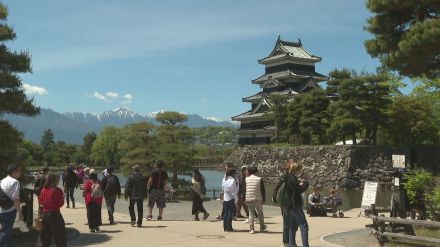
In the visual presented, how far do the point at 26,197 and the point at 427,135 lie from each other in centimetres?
3104

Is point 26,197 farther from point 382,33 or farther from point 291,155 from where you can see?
point 291,155

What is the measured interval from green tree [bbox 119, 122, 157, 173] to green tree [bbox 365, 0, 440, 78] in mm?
19783

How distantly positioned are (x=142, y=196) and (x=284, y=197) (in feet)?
15.1

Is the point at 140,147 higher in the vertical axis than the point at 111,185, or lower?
higher

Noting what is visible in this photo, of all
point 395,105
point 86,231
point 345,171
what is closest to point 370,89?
point 395,105

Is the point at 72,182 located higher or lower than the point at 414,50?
lower

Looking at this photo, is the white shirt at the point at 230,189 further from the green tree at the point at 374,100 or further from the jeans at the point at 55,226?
the green tree at the point at 374,100

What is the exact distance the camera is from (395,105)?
33.3m

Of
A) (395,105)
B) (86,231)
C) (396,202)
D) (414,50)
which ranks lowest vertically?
(86,231)

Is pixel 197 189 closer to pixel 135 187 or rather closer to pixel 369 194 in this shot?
pixel 135 187

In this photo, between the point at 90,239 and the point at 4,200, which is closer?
the point at 4,200

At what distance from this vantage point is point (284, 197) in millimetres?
8141

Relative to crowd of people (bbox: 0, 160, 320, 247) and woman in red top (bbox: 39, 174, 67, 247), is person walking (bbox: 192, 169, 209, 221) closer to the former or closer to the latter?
crowd of people (bbox: 0, 160, 320, 247)

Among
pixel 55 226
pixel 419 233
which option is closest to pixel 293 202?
pixel 419 233
